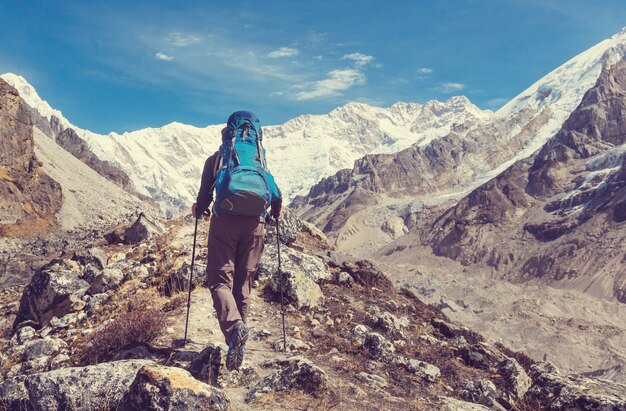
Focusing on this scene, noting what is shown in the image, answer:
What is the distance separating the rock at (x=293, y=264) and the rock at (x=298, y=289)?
0.52 meters

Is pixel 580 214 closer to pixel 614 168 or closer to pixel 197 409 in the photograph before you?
pixel 614 168

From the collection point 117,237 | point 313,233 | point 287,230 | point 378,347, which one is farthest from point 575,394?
point 117,237

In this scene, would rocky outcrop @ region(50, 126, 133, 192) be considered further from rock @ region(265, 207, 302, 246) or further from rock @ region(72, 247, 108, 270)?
rock @ region(72, 247, 108, 270)

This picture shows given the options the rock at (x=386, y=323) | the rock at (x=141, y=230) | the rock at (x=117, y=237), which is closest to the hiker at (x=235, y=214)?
the rock at (x=386, y=323)

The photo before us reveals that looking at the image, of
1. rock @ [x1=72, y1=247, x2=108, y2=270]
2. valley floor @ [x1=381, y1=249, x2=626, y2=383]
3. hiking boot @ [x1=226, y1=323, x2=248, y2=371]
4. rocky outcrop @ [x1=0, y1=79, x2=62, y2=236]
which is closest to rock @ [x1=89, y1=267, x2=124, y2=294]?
rock @ [x1=72, y1=247, x2=108, y2=270]

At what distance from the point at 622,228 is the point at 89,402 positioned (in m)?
94.5

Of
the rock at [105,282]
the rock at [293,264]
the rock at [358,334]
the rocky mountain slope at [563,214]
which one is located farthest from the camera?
the rocky mountain slope at [563,214]

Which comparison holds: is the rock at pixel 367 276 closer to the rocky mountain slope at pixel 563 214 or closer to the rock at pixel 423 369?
the rock at pixel 423 369

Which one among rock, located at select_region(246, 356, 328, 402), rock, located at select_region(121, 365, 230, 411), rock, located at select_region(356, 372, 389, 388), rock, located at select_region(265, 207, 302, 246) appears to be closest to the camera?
rock, located at select_region(121, 365, 230, 411)

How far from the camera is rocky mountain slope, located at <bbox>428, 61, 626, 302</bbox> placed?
84.1 m

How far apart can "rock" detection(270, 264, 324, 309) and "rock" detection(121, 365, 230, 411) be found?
4.00 meters

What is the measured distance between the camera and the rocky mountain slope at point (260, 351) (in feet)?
14.5

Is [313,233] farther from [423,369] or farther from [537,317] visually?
[537,317]

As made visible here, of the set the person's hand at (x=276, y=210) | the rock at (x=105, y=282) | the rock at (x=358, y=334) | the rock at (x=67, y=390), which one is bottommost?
the rock at (x=67, y=390)
